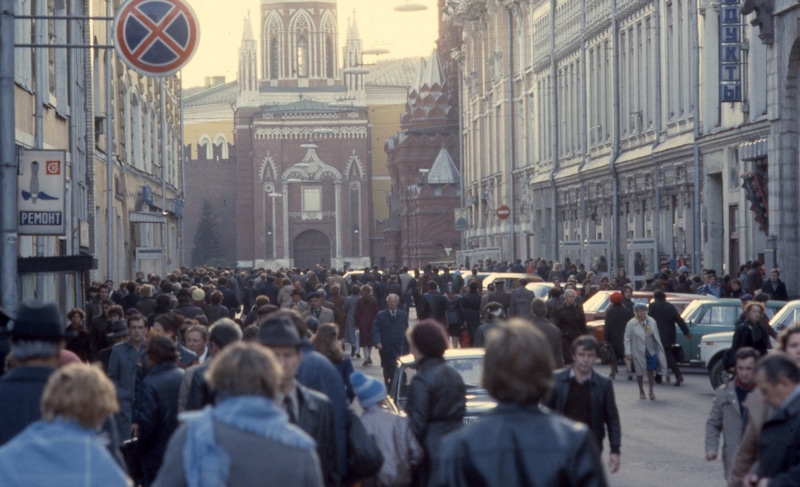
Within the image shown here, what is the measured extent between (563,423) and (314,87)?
132951mm

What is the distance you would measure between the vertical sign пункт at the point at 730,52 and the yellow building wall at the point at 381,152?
89678 millimetres

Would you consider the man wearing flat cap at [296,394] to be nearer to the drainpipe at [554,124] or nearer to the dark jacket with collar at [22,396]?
the dark jacket with collar at [22,396]

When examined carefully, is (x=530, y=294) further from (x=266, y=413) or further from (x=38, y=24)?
(x=266, y=413)

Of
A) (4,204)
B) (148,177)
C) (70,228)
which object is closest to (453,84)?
(148,177)

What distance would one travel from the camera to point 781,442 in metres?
7.09

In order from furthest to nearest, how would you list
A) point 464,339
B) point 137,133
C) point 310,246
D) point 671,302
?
point 310,246 → point 137,133 → point 464,339 → point 671,302

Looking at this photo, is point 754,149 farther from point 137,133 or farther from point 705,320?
point 137,133

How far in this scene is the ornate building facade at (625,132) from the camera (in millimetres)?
36406

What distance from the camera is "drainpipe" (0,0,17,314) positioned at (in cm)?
1522

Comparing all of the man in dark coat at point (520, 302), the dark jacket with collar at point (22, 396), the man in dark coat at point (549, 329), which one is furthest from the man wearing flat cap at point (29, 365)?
the man in dark coat at point (520, 302)

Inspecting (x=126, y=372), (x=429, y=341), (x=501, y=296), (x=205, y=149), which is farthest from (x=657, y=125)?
(x=205, y=149)

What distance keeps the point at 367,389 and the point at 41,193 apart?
34.3ft

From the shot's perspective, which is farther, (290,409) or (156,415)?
(156,415)

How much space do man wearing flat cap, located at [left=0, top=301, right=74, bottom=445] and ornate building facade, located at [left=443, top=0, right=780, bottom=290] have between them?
87.3ft
